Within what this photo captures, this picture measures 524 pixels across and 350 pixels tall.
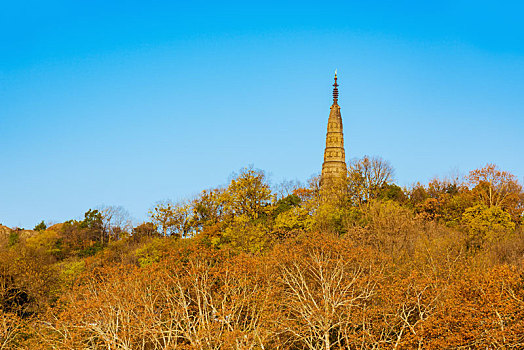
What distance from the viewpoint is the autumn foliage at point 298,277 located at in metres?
20.8

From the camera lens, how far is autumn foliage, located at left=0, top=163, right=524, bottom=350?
68.2 ft

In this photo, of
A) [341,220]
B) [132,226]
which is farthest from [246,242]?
[132,226]

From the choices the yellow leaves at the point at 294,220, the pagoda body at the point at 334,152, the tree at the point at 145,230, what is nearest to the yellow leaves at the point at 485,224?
the yellow leaves at the point at 294,220

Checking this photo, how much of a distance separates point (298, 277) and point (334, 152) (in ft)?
118

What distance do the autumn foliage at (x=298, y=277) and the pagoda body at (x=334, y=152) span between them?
3000mm

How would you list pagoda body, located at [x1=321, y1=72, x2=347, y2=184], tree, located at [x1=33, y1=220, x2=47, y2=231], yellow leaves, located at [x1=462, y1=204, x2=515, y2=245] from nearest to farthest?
1. yellow leaves, located at [x1=462, y1=204, x2=515, y2=245]
2. pagoda body, located at [x1=321, y1=72, x2=347, y2=184]
3. tree, located at [x1=33, y1=220, x2=47, y2=231]

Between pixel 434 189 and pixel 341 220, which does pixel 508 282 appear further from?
pixel 434 189

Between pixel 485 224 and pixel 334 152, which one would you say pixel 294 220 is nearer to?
pixel 485 224

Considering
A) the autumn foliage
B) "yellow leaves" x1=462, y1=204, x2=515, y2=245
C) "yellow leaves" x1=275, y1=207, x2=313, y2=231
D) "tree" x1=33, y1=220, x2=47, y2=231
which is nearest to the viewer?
the autumn foliage

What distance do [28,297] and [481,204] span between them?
124 feet

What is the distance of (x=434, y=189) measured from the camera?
57.9m

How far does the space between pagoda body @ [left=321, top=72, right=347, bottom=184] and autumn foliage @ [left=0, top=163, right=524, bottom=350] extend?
9.84 feet

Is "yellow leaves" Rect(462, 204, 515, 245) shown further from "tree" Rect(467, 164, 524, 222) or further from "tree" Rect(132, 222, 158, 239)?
"tree" Rect(132, 222, 158, 239)

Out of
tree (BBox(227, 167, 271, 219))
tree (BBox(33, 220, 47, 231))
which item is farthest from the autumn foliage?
tree (BBox(33, 220, 47, 231))
